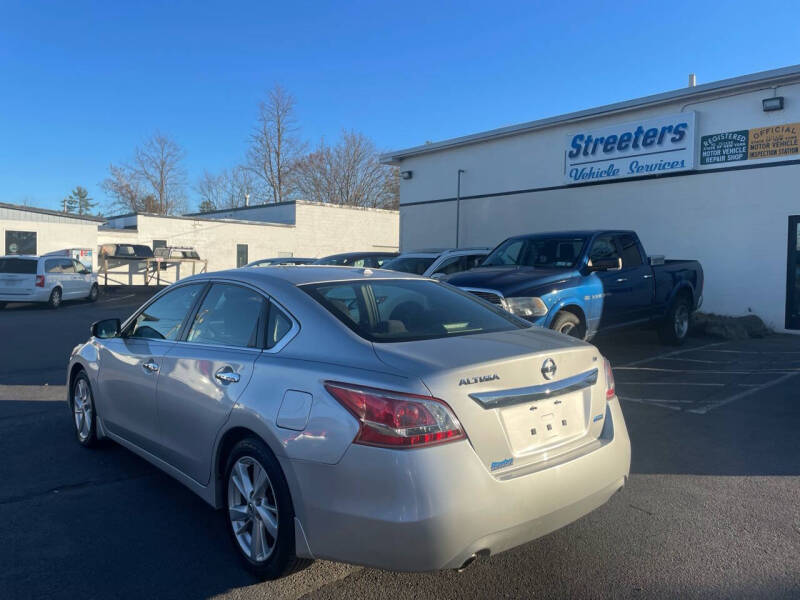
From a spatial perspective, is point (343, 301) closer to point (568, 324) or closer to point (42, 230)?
point (568, 324)

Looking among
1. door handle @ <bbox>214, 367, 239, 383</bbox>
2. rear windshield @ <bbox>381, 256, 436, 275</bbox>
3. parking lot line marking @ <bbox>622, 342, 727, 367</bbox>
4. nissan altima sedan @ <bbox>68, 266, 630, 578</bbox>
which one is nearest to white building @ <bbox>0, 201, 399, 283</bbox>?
rear windshield @ <bbox>381, 256, 436, 275</bbox>

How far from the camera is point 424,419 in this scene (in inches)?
107

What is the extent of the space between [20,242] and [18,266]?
9.00 metres

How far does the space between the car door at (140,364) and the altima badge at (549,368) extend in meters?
2.33

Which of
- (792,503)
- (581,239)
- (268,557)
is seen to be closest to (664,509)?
(792,503)

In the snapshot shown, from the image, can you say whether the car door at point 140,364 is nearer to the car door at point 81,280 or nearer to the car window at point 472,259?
the car window at point 472,259

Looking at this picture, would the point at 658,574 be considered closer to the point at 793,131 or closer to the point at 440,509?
the point at 440,509

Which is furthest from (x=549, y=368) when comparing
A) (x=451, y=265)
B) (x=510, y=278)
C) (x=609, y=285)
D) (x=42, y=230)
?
(x=42, y=230)

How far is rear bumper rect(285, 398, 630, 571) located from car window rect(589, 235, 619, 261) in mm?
6941

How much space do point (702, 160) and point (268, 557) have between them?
13.9 meters

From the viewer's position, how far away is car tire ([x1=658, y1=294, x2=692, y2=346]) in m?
10.6

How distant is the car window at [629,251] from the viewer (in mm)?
9914

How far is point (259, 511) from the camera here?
3.24 meters

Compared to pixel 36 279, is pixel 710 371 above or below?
below
